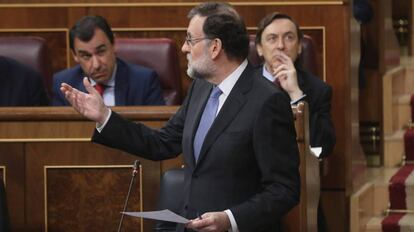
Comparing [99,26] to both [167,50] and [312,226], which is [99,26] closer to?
[167,50]

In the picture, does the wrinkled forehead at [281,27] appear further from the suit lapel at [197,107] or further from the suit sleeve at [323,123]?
the suit lapel at [197,107]

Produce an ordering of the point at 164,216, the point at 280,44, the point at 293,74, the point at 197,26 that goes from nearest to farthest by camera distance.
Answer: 1. the point at 164,216
2. the point at 197,26
3. the point at 293,74
4. the point at 280,44

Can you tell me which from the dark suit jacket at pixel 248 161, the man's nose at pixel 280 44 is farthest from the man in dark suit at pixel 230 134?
the man's nose at pixel 280 44

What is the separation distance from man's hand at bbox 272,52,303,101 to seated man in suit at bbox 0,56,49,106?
89 centimetres

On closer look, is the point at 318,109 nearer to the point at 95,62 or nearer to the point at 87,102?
the point at 95,62

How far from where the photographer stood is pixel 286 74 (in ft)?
13.9

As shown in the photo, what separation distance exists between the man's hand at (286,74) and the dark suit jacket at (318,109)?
0.08 metres

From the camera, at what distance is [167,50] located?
4.63 metres

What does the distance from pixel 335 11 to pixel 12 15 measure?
1.38m

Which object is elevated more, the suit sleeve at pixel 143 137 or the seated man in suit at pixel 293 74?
the seated man in suit at pixel 293 74

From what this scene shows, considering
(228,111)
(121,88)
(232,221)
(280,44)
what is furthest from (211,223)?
(121,88)

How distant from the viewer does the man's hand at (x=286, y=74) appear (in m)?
4.21

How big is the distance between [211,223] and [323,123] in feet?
4.51

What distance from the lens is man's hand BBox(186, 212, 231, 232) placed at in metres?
2.91
